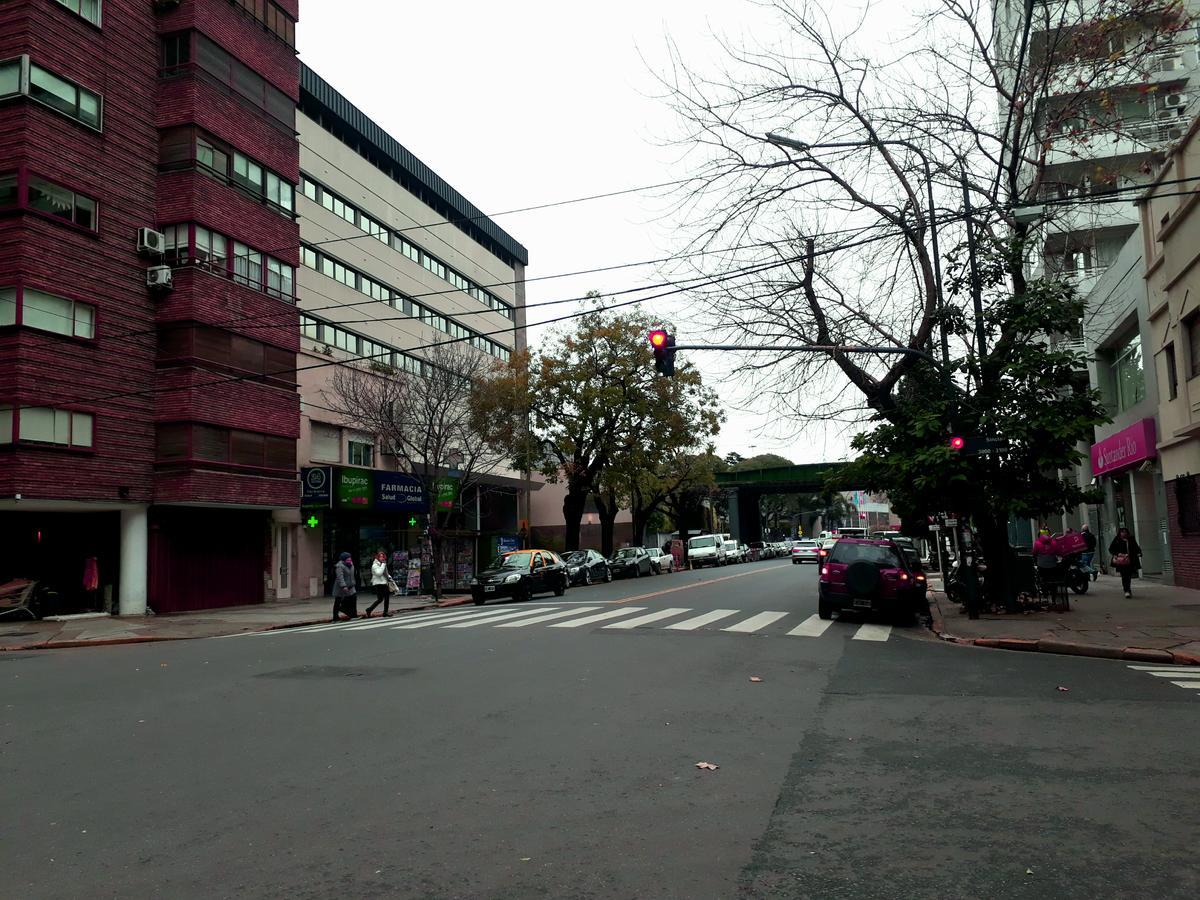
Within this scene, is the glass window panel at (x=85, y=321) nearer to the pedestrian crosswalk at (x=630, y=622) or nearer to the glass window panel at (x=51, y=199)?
the glass window panel at (x=51, y=199)

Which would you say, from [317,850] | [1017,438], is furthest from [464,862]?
[1017,438]

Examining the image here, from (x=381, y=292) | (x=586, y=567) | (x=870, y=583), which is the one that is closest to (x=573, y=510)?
(x=586, y=567)

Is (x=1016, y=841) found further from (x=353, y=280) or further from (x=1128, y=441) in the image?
(x=353, y=280)

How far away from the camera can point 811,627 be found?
16766 millimetres

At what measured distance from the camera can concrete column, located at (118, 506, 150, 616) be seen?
24.4 metres

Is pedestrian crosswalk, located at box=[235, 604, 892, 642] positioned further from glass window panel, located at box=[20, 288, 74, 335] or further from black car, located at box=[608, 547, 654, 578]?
black car, located at box=[608, 547, 654, 578]

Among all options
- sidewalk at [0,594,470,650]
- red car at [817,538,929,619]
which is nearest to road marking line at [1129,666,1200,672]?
red car at [817,538,929,619]

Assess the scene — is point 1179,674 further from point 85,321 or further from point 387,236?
point 387,236

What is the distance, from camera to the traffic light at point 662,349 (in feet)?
54.4

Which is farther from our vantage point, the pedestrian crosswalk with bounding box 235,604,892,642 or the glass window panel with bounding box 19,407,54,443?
the glass window panel with bounding box 19,407,54,443

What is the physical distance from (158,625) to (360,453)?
14787 mm

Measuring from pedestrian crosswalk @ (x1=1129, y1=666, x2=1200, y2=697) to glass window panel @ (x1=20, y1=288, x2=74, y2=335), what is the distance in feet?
77.7

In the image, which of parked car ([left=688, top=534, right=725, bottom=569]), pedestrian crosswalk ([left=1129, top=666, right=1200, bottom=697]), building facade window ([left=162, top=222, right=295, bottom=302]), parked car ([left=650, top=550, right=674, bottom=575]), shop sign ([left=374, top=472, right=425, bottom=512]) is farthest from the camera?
parked car ([left=688, top=534, right=725, bottom=569])

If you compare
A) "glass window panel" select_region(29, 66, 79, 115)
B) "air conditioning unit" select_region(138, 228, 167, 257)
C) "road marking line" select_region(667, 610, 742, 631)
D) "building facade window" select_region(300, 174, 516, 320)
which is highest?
"building facade window" select_region(300, 174, 516, 320)
